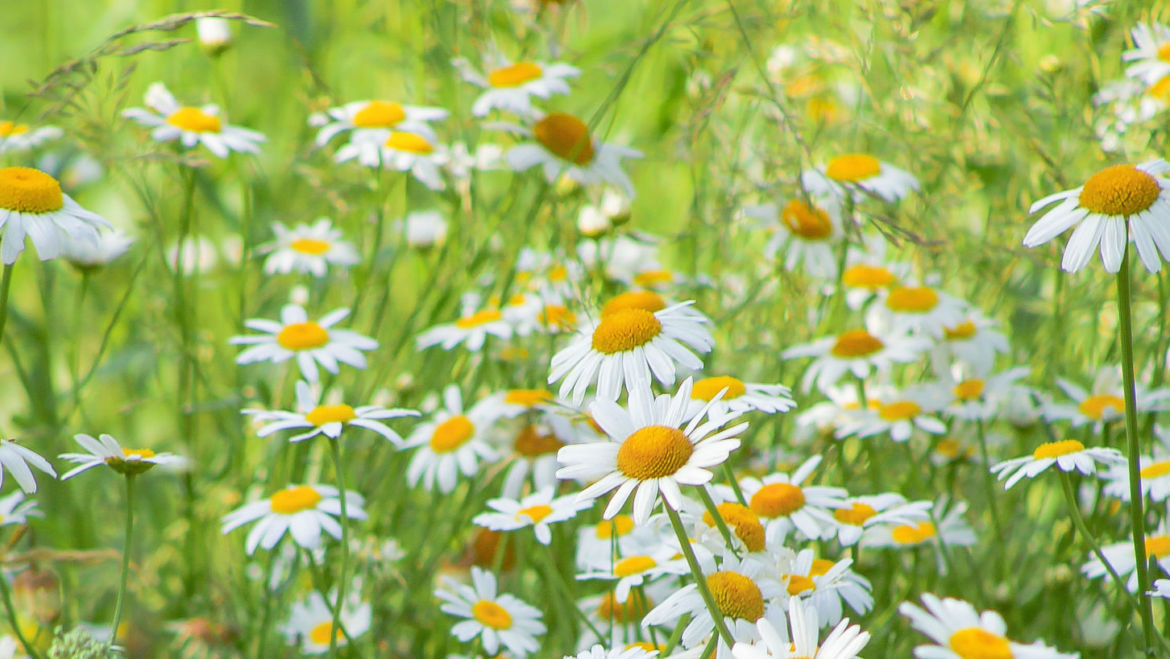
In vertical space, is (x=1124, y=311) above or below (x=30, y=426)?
above

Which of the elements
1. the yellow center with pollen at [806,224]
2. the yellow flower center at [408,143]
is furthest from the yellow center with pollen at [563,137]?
the yellow center with pollen at [806,224]

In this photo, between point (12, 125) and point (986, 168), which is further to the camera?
point (986, 168)

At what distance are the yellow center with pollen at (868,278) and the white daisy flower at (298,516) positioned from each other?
61 cm

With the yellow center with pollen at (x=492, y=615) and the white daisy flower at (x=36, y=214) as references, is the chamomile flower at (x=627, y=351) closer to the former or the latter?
the yellow center with pollen at (x=492, y=615)

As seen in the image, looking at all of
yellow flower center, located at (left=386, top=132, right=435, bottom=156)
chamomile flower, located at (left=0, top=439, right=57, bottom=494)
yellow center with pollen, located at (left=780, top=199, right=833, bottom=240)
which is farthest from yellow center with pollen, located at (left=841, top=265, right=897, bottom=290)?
chamomile flower, located at (left=0, top=439, right=57, bottom=494)

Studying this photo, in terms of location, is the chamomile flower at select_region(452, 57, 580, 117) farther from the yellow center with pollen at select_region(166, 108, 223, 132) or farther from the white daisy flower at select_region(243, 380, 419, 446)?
the white daisy flower at select_region(243, 380, 419, 446)

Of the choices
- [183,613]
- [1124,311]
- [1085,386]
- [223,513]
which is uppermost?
[1124,311]

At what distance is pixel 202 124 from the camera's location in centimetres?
127

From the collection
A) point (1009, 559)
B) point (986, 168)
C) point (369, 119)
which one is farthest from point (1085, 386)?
point (369, 119)

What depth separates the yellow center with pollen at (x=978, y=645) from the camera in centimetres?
52

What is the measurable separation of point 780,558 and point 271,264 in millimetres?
832

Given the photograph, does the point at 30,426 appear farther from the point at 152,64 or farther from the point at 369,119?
the point at 152,64

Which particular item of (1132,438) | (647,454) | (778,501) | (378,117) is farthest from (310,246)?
(1132,438)

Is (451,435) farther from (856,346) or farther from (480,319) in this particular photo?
(856,346)
